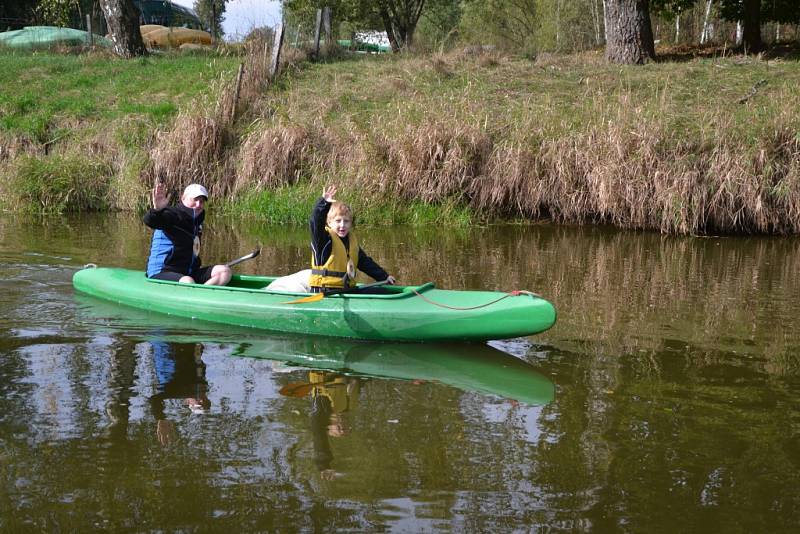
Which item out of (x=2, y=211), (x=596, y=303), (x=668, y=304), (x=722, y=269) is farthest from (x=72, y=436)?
(x=2, y=211)

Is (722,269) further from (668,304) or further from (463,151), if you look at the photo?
(463,151)

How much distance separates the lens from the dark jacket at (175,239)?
710 centimetres

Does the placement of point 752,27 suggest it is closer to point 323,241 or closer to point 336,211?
point 336,211

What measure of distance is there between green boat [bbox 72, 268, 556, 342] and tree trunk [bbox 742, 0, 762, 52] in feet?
43.4

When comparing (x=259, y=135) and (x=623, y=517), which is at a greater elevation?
(x=259, y=135)

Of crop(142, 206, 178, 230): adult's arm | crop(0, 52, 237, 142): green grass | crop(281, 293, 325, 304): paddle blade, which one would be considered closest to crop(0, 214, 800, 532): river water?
crop(281, 293, 325, 304): paddle blade

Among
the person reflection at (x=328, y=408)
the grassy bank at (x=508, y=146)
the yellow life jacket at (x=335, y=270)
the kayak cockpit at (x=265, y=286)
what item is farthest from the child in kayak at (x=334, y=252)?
the grassy bank at (x=508, y=146)

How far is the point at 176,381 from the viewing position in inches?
210

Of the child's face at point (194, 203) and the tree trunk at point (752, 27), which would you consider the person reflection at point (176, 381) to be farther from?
the tree trunk at point (752, 27)

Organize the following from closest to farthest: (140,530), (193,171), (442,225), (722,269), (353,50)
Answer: (140,530) → (722,269) → (442,225) → (193,171) → (353,50)

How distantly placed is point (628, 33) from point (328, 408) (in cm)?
1356

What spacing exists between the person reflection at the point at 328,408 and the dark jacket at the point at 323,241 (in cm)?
118

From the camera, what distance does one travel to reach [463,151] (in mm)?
12289

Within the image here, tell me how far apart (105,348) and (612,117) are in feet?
27.6
